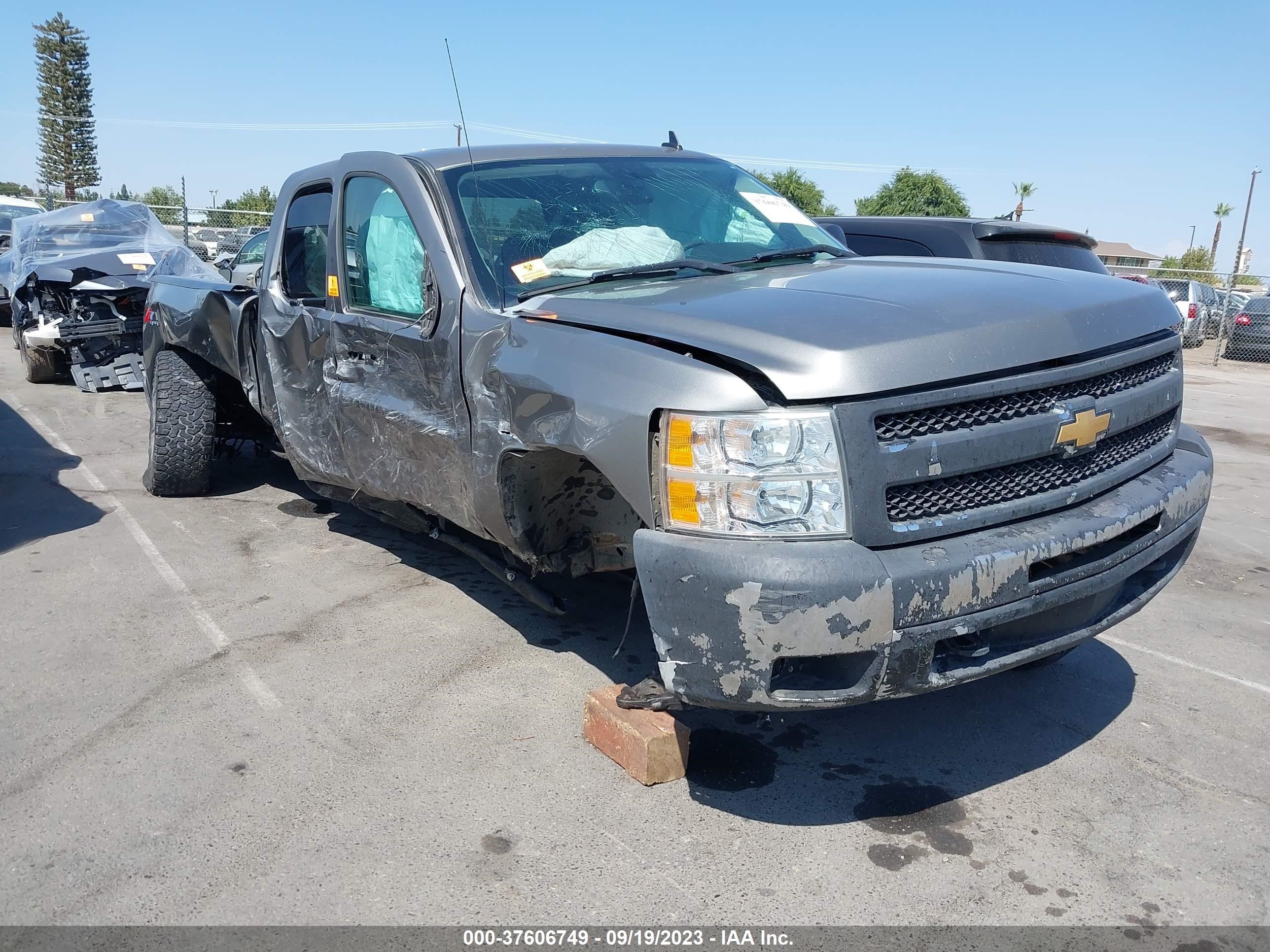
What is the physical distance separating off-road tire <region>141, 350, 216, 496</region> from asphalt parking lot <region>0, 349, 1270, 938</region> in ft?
4.40

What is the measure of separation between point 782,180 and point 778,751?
6196 centimetres

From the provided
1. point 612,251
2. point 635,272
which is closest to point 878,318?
point 635,272

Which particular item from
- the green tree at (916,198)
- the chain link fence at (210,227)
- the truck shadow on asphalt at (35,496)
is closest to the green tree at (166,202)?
the chain link fence at (210,227)

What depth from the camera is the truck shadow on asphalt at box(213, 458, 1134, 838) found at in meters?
2.91

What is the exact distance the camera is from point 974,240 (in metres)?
6.57

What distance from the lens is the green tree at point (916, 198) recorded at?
184 feet

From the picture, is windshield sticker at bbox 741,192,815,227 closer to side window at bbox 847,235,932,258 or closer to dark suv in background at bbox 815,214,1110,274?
dark suv in background at bbox 815,214,1110,274

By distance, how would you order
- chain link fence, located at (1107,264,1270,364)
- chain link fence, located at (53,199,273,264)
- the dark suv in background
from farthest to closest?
chain link fence, located at (53,199,273,264) < chain link fence, located at (1107,264,1270,364) < the dark suv in background

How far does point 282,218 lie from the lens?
4.80m

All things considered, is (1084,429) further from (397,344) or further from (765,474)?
(397,344)

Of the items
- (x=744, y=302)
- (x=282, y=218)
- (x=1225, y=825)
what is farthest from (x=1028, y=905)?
(x=282, y=218)

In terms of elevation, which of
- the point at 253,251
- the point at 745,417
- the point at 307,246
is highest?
the point at 307,246

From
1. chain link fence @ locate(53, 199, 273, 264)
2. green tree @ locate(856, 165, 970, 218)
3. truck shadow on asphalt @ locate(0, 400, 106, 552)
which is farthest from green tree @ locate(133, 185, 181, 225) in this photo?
green tree @ locate(856, 165, 970, 218)

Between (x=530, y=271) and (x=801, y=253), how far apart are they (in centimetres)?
107
